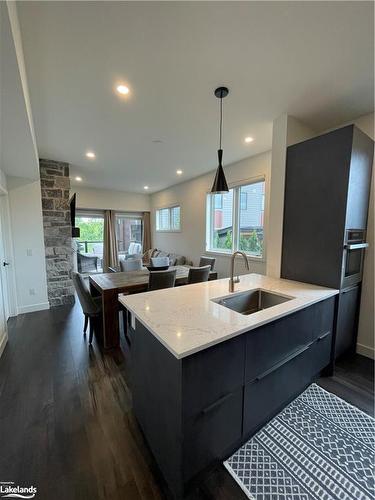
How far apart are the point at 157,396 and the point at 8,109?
237 centimetres

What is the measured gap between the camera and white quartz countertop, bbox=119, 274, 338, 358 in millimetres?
1091

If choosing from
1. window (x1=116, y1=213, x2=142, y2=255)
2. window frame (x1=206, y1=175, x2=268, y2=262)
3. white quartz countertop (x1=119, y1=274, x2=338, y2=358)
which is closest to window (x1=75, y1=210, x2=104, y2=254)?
window (x1=116, y1=213, x2=142, y2=255)

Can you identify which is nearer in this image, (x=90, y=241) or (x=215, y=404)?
(x=215, y=404)

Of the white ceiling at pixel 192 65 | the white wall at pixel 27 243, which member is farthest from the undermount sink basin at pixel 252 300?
the white wall at pixel 27 243

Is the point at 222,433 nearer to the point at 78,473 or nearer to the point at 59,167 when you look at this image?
the point at 78,473

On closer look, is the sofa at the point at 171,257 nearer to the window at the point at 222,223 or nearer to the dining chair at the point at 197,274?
the window at the point at 222,223

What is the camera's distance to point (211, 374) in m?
1.11

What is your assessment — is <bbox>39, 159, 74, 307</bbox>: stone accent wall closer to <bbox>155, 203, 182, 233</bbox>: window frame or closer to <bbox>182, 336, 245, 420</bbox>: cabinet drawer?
<bbox>155, 203, 182, 233</bbox>: window frame

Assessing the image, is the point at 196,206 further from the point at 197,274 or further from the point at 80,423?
the point at 80,423

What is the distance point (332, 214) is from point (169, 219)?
507 cm

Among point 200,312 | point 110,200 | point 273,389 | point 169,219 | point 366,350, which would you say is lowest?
point 366,350

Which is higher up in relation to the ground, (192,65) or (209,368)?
(192,65)

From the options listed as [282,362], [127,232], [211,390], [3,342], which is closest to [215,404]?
[211,390]

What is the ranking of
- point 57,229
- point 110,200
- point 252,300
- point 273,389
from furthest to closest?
1. point 110,200
2. point 57,229
3. point 252,300
4. point 273,389
